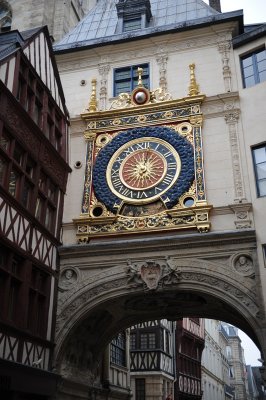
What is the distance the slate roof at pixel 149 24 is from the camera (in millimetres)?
15180

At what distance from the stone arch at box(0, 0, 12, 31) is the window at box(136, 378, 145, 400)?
64.2 feet

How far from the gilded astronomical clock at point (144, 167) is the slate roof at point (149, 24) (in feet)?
6.11

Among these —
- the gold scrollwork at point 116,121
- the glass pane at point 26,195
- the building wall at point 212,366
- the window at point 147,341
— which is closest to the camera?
the glass pane at point 26,195

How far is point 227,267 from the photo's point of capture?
11664 mm

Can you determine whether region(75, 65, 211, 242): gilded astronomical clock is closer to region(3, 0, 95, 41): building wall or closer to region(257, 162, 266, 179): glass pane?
region(257, 162, 266, 179): glass pane

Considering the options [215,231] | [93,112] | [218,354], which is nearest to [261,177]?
[215,231]

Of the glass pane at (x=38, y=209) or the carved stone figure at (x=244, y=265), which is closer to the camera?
the carved stone figure at (x=244, y=265)

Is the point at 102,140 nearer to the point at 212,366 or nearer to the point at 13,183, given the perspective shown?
the point at 13,183

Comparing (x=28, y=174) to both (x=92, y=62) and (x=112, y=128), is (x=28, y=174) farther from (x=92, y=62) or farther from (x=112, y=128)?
(x=92, y=62)

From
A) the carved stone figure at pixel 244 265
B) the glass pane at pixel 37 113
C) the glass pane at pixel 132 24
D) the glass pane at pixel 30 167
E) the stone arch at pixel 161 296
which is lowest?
the stone arch at pixel 161 296

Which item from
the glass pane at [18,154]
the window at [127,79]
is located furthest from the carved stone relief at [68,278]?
the window at [127,79]

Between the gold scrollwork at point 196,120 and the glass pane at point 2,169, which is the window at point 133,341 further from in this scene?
the glass pane at point 2,169

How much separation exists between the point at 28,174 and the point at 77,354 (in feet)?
17.8

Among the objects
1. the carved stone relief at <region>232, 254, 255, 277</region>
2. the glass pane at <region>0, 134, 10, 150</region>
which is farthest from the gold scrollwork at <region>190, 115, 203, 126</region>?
the glass pane at <region>0, 134, 10, 150</region>
